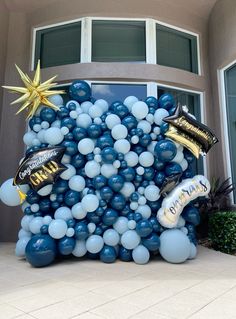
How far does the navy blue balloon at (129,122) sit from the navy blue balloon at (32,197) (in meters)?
1.73

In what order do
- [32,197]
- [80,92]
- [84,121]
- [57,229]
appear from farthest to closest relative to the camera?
[80,92]
[84,121]
[32,197]
[57,229]

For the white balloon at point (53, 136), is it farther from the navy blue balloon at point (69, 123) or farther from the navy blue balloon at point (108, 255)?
the navy blue balloon at point (108, 255)

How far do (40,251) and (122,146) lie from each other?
184 cm

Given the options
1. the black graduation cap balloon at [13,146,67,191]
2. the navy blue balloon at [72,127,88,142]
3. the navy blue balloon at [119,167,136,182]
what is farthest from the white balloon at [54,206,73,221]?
the navy blue balloon at [72,127,88,142]

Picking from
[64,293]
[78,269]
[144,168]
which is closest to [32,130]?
[144,168]

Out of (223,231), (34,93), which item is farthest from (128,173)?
(223,231)

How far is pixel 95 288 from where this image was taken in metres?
2.91

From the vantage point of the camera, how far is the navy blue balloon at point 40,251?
12.1ft

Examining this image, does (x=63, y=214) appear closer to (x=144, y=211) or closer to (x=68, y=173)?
(x=68, y=173)

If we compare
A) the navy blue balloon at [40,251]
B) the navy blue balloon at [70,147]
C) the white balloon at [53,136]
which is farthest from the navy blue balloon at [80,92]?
the navy blue balloon at [40,251]

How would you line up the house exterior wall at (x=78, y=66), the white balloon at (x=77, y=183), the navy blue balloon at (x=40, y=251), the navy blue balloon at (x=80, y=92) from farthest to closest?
the house exterior wall at (x=78, y=66)
the navy blue balloon at (x=80, y=92)
the white balloon at (x=77, y=183)
the navy blue balloon at (x=40, y=251)

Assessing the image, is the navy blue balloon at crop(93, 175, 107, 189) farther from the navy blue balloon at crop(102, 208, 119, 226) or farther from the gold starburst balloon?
the gold starburst balloon

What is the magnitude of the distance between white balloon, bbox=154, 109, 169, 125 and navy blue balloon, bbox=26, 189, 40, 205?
218 cm

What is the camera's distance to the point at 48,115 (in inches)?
170
